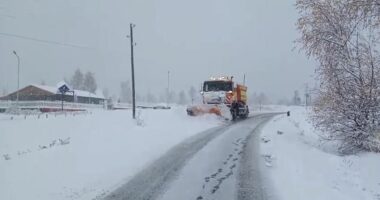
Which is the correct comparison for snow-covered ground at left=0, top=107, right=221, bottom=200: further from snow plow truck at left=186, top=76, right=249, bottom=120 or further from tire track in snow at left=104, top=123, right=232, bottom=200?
snow plow truck at left=186, top=76, right=249, bottom=120

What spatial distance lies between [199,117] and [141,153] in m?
18.8

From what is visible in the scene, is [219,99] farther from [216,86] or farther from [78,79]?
[78,79]

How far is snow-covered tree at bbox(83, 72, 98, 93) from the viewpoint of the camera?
127 meters

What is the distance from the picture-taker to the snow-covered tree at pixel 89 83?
4993 inches

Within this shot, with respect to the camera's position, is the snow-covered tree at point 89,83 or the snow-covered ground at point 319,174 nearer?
the snow-covered ground at point 319,174

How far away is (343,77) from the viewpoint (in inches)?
693

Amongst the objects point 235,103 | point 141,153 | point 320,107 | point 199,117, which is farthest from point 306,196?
point 235,103

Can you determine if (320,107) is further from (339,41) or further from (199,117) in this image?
(199,117)

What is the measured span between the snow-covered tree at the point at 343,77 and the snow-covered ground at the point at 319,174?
3.37ft

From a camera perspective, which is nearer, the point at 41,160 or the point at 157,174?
the point at 157,174

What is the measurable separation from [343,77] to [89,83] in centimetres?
11474

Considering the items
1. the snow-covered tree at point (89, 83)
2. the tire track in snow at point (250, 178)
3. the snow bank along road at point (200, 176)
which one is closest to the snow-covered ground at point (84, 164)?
Result: the snow bank along road at point (200, 176)

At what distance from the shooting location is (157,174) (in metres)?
12.5

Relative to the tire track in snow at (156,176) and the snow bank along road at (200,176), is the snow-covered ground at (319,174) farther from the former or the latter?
the tire track in snow at (156,176)
